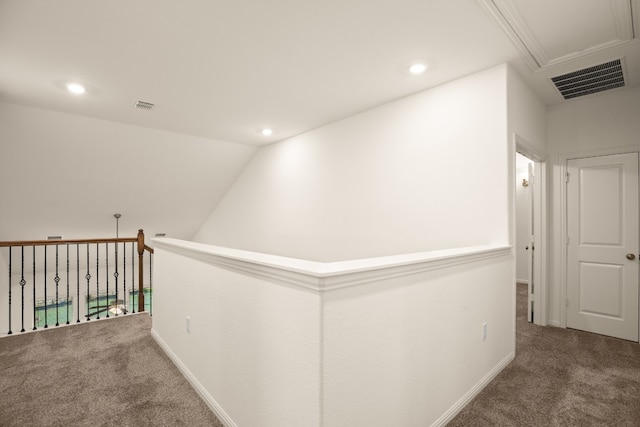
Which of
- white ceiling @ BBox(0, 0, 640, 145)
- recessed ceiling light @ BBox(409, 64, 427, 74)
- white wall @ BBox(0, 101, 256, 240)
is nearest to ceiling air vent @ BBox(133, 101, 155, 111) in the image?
white ceiling @ BBox(0, 0, 640, 145)

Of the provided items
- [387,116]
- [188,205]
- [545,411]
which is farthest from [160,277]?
[188,205]

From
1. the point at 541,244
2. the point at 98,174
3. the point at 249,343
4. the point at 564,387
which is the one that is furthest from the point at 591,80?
the point at 98,174

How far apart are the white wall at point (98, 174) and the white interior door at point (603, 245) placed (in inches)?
200

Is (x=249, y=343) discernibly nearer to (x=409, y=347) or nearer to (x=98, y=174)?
(x=409, y=347)

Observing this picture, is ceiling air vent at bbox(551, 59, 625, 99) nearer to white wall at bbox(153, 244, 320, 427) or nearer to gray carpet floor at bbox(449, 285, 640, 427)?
gray carpet floor at bbox(449, 285, 640, 427)

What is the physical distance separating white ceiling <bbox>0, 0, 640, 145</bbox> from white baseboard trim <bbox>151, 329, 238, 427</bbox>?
2611mm

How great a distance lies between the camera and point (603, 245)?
347 cm

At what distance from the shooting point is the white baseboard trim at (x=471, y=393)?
6.25ft

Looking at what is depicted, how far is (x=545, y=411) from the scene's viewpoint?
2084 mm

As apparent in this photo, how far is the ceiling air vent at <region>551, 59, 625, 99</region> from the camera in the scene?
2.87 m

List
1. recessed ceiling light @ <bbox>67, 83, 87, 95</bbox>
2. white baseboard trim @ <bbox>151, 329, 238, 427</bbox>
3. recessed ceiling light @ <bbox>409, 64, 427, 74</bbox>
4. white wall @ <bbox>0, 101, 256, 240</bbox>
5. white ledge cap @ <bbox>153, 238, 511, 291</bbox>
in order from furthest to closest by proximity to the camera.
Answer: white wall @ <bbox>0, 101, 256, 240</bbox>, recessed ceiling light @ <bbox>67, 83, 87, 95</bbox>, recessed ceiling light @ <bbox>409, 64, 427, 74</bbox>, white baseboard trim @ <bbox>151, 329, 238, 427</bbox>, white ledge cap @ <bbox>153, 238, 511, 291</bbox>

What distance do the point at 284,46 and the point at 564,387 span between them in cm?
348

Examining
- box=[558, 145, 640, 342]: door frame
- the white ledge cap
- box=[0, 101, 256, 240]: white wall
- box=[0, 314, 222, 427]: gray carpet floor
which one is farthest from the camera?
box=[0, 101, 256, 240]: white wall

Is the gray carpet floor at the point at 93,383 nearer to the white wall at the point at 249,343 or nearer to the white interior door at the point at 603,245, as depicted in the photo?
the white wall at the point at 249,343
